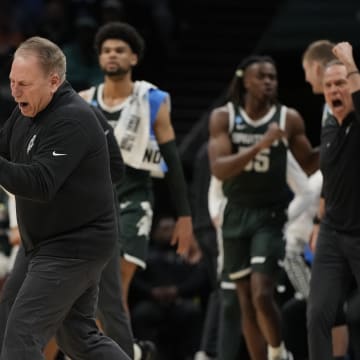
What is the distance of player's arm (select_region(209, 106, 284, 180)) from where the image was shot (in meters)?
7.65

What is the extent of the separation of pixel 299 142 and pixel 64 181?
9.51 ft

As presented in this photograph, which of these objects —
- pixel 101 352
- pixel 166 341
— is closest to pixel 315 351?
pixel 101 352

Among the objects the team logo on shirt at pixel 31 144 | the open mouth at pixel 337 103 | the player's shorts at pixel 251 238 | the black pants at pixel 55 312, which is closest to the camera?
the black pants at pixel 55 312

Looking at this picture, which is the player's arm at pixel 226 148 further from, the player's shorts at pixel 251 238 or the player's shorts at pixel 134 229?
the player's shorts at pixel 134 229

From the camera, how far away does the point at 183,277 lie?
10367mm

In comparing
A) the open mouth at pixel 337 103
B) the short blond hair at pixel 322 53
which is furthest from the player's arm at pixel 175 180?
the open mouth at pixel 337 103

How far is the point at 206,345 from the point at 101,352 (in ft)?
10.7

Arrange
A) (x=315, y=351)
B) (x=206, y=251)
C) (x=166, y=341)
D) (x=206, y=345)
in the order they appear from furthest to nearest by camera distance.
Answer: (x=166, y=341)
(x=206, y=251)
(x=206, y=345)
(x=315, y=351)

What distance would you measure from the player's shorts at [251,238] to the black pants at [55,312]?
222 centimetres

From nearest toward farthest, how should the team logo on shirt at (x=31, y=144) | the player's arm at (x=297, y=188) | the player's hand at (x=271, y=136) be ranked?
the team logo on shirt at (x=31, y=144)
the player's hand at (x=271, y=136)
the player's arm at (x=297, y=188)

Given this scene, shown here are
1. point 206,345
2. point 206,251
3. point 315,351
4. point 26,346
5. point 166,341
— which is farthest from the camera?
point 166,341

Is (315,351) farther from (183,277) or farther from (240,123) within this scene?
(183,277)

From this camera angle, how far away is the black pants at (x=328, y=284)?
21.2ft

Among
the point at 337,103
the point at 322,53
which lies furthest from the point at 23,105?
the point at 322,53
